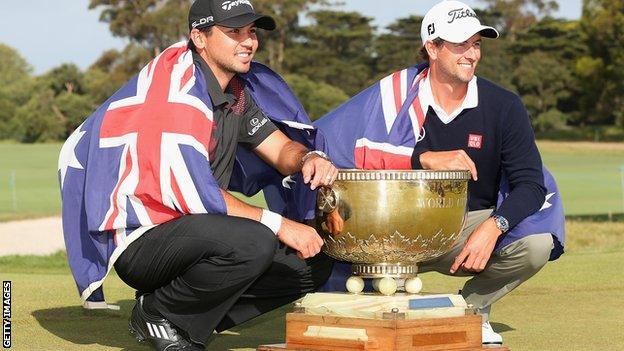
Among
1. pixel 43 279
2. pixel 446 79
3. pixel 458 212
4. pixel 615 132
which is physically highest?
pixel 446 79

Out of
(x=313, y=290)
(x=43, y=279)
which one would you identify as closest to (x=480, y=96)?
(x=313, y=290)

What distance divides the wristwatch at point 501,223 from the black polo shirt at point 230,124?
1049 mm

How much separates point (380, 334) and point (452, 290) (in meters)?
3.82

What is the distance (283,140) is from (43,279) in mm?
4242

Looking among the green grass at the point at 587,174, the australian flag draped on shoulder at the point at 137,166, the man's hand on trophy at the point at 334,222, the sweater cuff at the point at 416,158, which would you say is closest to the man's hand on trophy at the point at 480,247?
the sweater cuff at the point at 416,158

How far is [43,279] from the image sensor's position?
29.8 ft

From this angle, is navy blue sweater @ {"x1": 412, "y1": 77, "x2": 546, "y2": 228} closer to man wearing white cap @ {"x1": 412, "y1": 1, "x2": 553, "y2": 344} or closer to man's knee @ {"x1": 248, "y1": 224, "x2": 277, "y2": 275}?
man wearing white cap @ {"x1": 412, "y1": 1, "x2": 553, "y2": 344}

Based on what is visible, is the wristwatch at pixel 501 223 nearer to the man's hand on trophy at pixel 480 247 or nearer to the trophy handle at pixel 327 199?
the man's hand on trophy at pixel 480 247

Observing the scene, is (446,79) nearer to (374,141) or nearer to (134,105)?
(374,141)

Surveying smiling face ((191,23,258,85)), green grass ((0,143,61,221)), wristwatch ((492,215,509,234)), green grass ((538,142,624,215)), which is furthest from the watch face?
green grass ((538,142,624,215))

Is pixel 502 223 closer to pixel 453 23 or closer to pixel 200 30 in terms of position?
pixel 453 23

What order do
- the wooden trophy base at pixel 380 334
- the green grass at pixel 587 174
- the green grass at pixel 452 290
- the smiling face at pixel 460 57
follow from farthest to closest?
the green grass at pixel 587 174
the green grass at pixel 452 290
the smiling face at pixel 460 57
the wooden trophy base at pixel 380 334

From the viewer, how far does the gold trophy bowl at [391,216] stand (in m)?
4.50

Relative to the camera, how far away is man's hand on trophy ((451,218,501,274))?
195 inches
